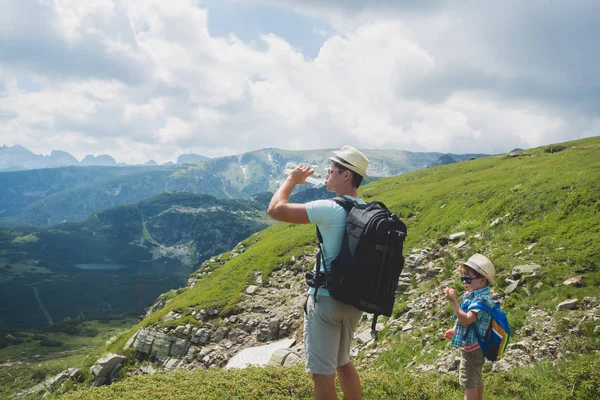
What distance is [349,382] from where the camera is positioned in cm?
586

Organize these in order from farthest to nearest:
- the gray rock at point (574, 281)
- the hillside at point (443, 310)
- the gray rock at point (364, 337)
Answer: the gray rock at point (364, 337) < the gray rock at point (574, 281) < the hillside at point (443, 310)

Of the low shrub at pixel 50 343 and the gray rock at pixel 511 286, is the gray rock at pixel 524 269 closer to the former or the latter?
the gray rock at pixel 511 286

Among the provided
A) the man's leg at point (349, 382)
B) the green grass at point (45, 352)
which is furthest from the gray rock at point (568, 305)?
the green grass at point (45, 352)

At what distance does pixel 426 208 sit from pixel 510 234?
13.6 m

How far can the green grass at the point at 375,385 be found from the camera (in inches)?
277

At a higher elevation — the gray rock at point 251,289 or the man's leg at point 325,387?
the man's leg at point 325,387

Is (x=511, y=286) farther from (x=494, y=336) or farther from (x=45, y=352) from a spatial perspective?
(x=45, y=352)

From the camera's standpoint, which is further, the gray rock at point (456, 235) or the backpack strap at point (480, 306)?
the gray rock at point (456, 235)

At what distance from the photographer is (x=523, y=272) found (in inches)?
514

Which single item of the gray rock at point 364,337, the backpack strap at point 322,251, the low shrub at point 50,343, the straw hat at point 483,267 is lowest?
the low shrub at point 50,343

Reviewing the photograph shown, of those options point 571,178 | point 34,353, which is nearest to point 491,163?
point 571,178

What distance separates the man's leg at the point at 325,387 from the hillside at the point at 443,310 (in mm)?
2942

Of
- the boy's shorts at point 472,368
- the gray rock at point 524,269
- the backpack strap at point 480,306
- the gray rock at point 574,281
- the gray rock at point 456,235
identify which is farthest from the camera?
the gray rock at point 456,235

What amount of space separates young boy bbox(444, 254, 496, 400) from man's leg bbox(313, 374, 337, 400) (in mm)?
2787
